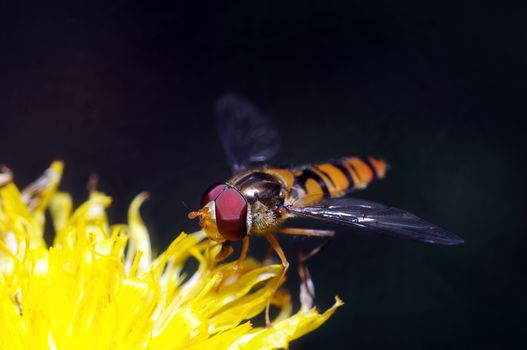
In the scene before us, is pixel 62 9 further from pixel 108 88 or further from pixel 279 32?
pixel 279 32

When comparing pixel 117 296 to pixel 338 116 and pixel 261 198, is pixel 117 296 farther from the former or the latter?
pixel 338 116

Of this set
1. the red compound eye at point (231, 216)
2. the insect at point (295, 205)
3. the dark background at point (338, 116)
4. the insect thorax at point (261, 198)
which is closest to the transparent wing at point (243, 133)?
the insect at point (295, 205)

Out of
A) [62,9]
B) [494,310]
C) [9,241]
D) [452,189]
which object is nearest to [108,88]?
[62,9]

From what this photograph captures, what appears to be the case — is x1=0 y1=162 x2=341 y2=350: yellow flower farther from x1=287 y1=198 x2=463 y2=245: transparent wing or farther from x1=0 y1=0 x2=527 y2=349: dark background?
x1=0 y1=0 x2=527 y2=349: dark background

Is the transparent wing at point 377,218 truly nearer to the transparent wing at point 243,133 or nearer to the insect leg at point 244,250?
the insect leg at point 244,250

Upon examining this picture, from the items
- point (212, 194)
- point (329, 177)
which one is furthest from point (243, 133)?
point (212, 194)

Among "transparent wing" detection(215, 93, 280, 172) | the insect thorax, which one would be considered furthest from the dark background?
the insect thorax

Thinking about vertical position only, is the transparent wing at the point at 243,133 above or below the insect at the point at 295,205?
above
